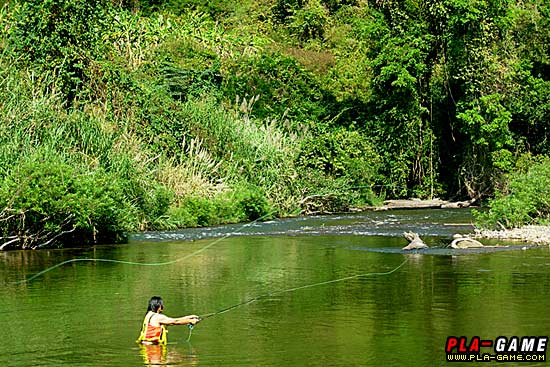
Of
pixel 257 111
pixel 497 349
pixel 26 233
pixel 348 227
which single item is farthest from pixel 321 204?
pixel 497 349

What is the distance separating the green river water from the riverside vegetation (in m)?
2.65

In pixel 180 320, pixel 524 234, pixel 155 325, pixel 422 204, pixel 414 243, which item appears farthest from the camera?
pixel 422 204

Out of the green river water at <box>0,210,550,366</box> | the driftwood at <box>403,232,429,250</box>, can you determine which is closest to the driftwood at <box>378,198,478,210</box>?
the green river water at <box>0,210,550,366</box>

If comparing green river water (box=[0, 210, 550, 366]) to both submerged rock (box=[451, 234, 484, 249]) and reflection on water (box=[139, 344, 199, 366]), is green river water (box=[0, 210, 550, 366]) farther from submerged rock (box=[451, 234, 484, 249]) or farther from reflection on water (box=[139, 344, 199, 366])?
submerged rock (box=[451, 234, 484, 249])

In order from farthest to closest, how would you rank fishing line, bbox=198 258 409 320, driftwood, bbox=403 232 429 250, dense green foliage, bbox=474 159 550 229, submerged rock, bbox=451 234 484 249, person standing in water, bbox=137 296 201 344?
dense green foliage, bbox=474 159 550 229, submerged rock, bbox=451 234 484 249, driftwood, bbox=403 232 429 250, fishing line, bbox=198 258 409 320, person standing in water, bbox=137 296 201 344

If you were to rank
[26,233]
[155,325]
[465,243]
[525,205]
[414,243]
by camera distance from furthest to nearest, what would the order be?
[525,205] < [26,233] < [465,243] < [414,243] < [155,325]

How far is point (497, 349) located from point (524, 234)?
40.2ft

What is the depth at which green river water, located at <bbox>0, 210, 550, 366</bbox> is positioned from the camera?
12906 millimetres

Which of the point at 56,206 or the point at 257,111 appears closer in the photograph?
the point at 56,206

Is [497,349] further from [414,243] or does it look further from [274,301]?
[414,243]

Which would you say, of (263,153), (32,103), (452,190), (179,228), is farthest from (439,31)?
(32,103)

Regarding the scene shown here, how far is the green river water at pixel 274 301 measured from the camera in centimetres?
1291

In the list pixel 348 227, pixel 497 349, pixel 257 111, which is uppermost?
pixel 257 111

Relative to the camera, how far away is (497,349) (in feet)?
41.7
